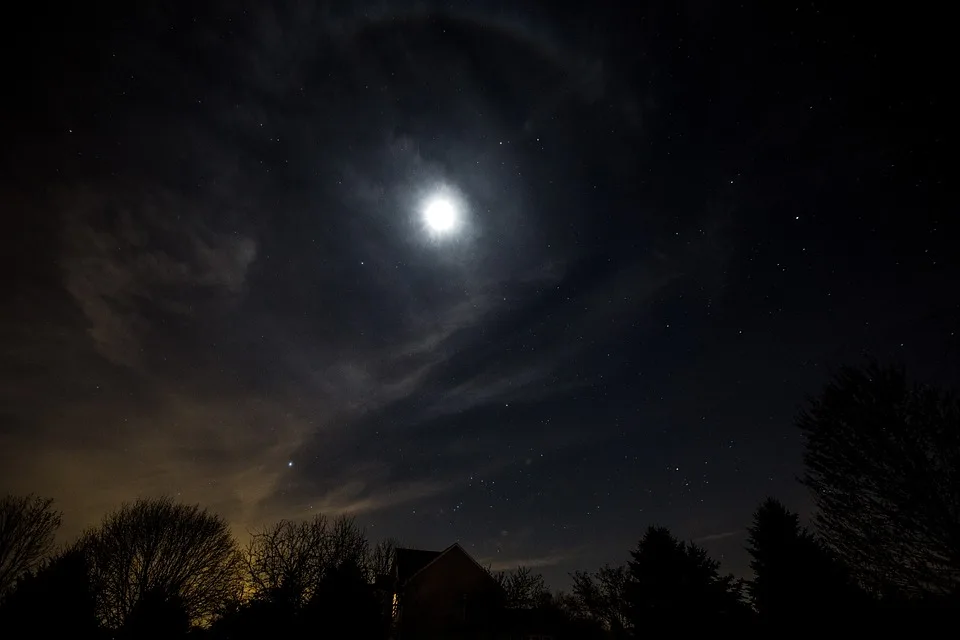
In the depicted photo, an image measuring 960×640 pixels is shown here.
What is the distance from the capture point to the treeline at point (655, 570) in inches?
567

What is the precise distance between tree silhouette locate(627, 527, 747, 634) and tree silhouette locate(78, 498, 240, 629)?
107 feet

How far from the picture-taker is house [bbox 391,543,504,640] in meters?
37.5

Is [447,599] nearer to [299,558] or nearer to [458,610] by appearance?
[458,610]

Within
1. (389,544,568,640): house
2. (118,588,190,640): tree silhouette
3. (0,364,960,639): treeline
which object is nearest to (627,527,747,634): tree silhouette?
(0,364,960,639): treeline

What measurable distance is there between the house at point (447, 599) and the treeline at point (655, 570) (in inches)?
99.4

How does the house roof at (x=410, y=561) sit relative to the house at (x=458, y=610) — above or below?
above

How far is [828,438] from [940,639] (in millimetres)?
7494

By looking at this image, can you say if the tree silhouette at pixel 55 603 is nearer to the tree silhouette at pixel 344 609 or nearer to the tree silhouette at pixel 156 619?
the tree silhouette at pixel 156 619

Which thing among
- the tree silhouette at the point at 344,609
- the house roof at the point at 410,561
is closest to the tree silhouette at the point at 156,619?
the tree silhouette at the point at 344,609

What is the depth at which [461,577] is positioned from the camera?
1662 inches

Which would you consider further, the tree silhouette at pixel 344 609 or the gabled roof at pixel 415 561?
the gabled roof at pixel 415 561

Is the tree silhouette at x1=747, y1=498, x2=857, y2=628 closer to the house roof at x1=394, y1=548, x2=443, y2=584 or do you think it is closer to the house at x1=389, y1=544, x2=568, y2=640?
the house at x1=389, y1=544, x2=568, y2=640

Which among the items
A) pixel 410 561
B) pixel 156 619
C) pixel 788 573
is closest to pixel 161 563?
pixel 156 619

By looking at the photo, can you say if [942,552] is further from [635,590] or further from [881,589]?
[635,590]
